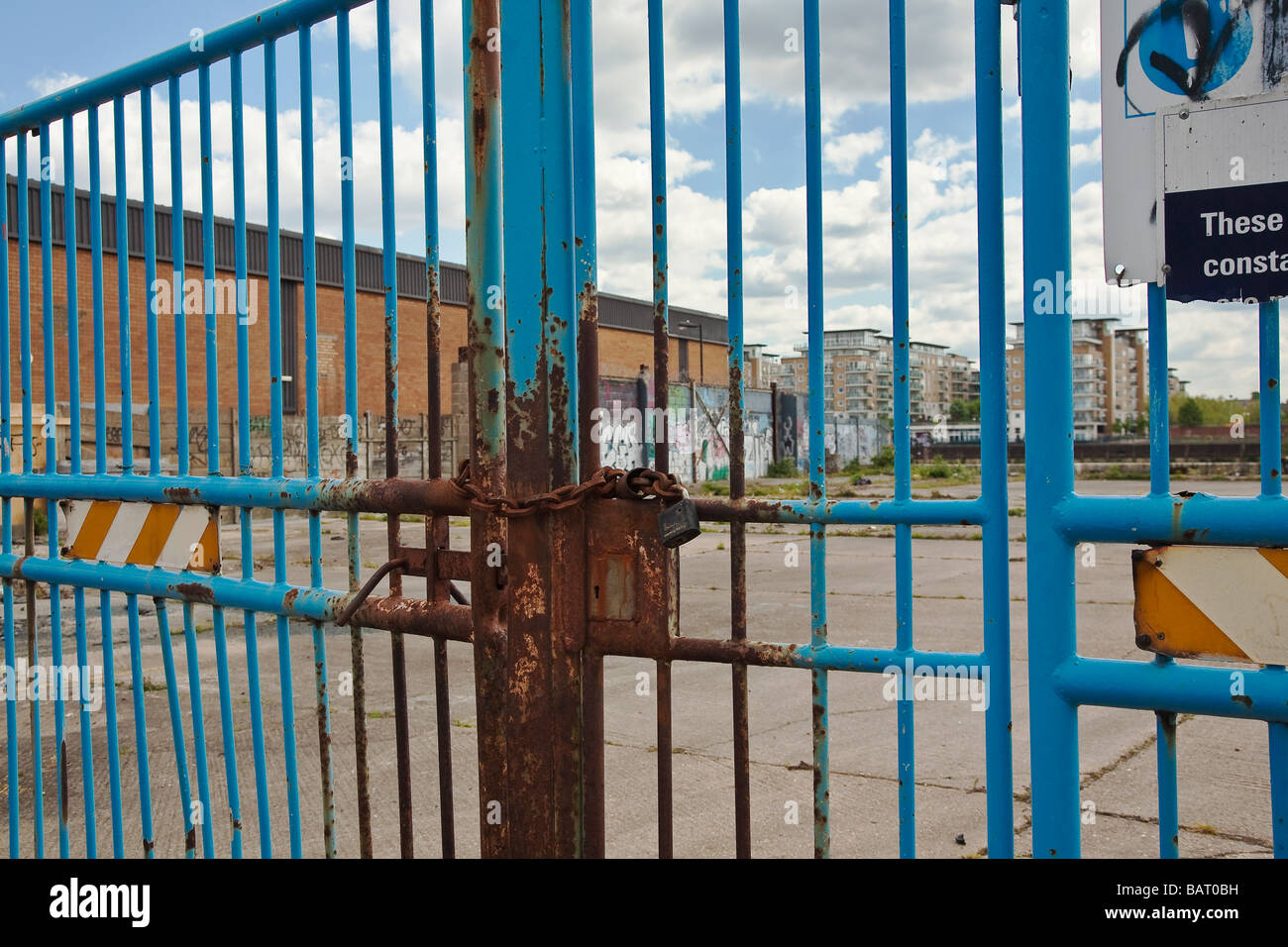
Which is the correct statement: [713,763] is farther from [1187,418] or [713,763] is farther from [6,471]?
[6,471]

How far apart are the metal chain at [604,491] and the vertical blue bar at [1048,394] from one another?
556 millimetres

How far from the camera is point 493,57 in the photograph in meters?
1.85

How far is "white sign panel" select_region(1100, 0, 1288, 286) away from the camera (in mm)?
1327

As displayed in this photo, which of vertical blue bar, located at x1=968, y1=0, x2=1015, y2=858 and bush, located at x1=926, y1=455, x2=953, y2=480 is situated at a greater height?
vertical blue bar, located at x1=968, y1=0, x2=1015, y2=858

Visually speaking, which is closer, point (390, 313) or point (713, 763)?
point (390, 313)

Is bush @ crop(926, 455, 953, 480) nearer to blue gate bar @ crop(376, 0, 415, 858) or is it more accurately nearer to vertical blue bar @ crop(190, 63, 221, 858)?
vertical blue bar @ crop(190, 63, 221, 858)

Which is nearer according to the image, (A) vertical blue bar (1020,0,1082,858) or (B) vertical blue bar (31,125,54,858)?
(A) vertical blue bar (1020,0,1082,858)

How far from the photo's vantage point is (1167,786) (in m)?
1.44

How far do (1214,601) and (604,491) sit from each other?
0.91 metres

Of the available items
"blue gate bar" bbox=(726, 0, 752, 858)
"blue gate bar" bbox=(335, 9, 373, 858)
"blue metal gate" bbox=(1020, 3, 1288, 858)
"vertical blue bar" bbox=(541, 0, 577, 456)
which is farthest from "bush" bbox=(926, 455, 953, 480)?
"blue metal gate" bbox=(1020, 3, 1288, 858)

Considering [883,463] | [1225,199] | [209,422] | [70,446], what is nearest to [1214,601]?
[1225,199]

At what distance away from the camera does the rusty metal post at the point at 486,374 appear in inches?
72.2

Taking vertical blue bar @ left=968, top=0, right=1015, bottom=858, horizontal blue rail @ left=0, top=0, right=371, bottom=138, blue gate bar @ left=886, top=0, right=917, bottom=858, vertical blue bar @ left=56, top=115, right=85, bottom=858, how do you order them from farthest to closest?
1. vertical blue bar @ left=56, top=115, right=85, bottom=858
2. horizontal blue rail @ left=0, top=0, right=371, bottom=138
3. blue gate bar @ left=886, top=0, right=917, bottom=858
4. vertical blue bar @ left=968, top=0, right=1015, bottom=858
